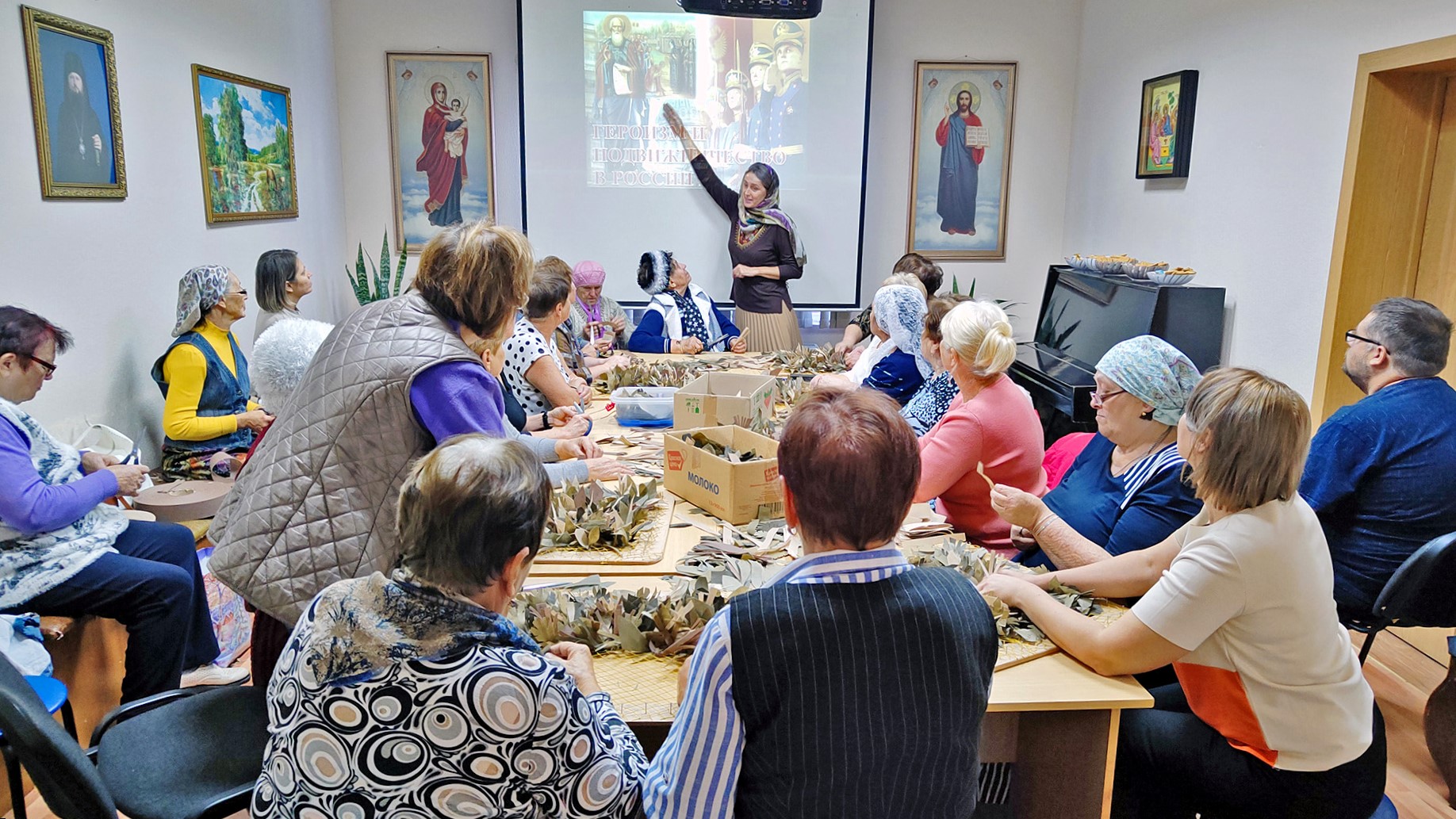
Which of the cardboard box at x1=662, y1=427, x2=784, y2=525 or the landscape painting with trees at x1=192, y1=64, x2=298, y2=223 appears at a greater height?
the landscape painting with trees at x1=192, y1=64, x2=298, y2=223

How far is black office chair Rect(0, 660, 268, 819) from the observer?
1373 mm

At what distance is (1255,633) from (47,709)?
2147 mm

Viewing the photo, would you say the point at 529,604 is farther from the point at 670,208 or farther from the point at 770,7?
the point at 670,208

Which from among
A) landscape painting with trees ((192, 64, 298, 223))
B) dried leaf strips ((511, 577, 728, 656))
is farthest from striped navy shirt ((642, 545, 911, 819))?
landscape painting with trees ((192, 64, 298, 223))

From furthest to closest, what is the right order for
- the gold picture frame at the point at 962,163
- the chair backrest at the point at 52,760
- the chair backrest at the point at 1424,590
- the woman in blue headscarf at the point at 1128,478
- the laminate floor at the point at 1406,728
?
the gold picture frame at the point at 962,163 < the laminate floor at the point at 1406,728 < the chair backrest at the point at 1424,590 < the woman in blue headscarf at the point at 1128,478 < the chair backrest at the point at 52,760

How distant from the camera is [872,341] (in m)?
4.16

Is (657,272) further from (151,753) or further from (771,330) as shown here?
Answer: (151,753)

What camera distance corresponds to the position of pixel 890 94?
6707 mm

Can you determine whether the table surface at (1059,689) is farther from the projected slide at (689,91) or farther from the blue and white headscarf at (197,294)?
the projected slide at (689,91)

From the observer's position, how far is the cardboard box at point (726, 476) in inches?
90.3

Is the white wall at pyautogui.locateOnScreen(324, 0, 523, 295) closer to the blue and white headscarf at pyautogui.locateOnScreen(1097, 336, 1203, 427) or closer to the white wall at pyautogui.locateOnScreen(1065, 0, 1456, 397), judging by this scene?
the white wall at pyautogui.locateOnScreen(1065, 0, 1456, 397)

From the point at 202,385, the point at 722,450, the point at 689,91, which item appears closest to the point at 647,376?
the point at 722,450

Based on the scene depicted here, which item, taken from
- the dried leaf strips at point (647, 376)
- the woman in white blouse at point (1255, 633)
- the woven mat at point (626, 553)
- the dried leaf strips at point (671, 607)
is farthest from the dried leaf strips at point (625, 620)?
the dried leaf strips at point (647, 376)

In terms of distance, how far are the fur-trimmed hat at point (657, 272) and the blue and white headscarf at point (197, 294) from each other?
2175mm
